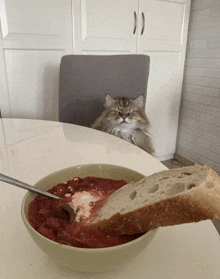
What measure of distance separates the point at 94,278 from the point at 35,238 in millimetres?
127

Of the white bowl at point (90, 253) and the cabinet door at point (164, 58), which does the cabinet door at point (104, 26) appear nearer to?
the cabinet door at point (164, 58)

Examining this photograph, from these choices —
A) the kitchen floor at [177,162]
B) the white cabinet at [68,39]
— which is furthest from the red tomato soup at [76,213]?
the kitchen floor at [177,162]

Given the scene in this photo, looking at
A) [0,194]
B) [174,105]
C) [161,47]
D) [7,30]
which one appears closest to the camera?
[0,194]

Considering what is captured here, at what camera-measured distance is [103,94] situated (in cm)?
179

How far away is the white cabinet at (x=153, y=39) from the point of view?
6.50 feet

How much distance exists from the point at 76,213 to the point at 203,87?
2303mm

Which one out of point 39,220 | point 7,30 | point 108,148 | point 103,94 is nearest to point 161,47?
point 103,94

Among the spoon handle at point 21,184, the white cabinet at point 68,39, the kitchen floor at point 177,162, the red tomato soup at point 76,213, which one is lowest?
the kitchen floor at point 177,162

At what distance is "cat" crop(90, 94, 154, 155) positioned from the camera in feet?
5.55

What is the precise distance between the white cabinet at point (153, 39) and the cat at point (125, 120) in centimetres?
65

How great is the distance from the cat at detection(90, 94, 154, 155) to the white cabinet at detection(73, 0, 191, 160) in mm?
653

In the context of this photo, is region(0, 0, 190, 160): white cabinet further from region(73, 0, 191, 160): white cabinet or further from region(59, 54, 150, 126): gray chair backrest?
region(59, 54, 150, 126): gray chair backrest

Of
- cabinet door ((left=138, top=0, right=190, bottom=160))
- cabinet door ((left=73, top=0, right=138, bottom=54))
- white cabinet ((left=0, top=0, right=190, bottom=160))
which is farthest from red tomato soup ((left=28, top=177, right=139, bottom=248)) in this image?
cabinet door ((left=138, top=0, right=190, bottom=160))

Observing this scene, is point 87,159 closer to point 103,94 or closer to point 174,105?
point 103,94
